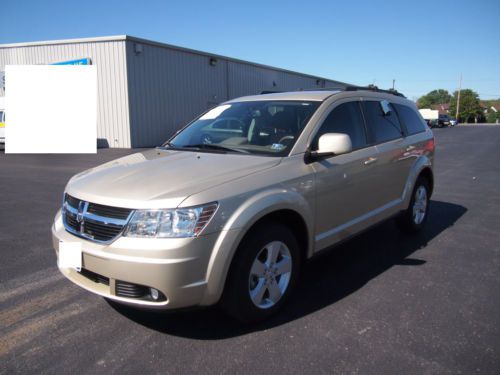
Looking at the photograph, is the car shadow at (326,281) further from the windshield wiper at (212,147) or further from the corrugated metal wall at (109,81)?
the corrugated metal wall at (109,81)

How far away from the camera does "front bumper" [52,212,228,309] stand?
8.20 ft

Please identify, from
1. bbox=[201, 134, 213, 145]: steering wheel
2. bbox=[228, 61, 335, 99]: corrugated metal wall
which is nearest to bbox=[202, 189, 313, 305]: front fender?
bbox=[201, 134, 213, 145]: steering wheel

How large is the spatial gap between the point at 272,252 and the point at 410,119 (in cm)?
325

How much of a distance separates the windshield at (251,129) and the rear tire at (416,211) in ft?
6.84

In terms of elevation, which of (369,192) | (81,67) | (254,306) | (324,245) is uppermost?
(81,67)

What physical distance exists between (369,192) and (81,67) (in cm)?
1791

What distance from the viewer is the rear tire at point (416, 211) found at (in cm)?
509

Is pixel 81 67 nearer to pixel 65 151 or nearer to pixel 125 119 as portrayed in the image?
pixel 125 119

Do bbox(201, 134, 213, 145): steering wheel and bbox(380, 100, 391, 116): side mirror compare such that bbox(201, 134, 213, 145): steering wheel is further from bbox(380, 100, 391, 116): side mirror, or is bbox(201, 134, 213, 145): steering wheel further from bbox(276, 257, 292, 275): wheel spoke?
bbox(380, 100, 391, 116): side mirror

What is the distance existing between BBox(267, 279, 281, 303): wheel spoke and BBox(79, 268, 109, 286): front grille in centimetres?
117

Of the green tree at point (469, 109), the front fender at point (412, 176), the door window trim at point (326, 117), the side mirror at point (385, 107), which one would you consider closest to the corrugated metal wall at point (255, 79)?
the front fender at point (412, 176)

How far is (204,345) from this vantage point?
2.81 metres

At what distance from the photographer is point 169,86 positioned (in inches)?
813

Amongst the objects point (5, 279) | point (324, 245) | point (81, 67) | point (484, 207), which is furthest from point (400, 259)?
point (81, 67)
